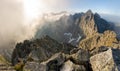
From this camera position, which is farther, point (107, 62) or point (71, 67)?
point (71, 67)

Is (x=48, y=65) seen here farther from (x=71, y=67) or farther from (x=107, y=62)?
(x=107, y=62)

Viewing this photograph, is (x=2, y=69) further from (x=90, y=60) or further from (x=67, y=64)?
Result: (x=90, y=60)

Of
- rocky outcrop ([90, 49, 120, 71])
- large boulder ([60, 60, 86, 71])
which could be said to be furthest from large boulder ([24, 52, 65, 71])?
rocky outcrop ([90, 49, 120, 71])

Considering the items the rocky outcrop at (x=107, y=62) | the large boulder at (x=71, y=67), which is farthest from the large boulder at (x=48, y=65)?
the rocky outcrop at (x=107, y=62)

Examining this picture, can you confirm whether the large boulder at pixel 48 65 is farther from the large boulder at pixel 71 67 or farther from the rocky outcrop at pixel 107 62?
the rocky outcrop at pixel 107 62

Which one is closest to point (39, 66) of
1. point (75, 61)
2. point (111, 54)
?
point (75, 61)

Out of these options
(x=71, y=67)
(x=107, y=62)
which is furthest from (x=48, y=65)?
(x=107, y=62)

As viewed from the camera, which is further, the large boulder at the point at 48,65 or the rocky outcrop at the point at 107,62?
the large boulder at the point at 48,65

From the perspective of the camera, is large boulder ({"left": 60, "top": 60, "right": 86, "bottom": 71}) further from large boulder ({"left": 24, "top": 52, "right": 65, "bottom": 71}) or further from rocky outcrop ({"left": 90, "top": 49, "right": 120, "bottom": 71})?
rocky outcrop ({"left": 90, "top": 49, "right": 120, "bottom": 71})
